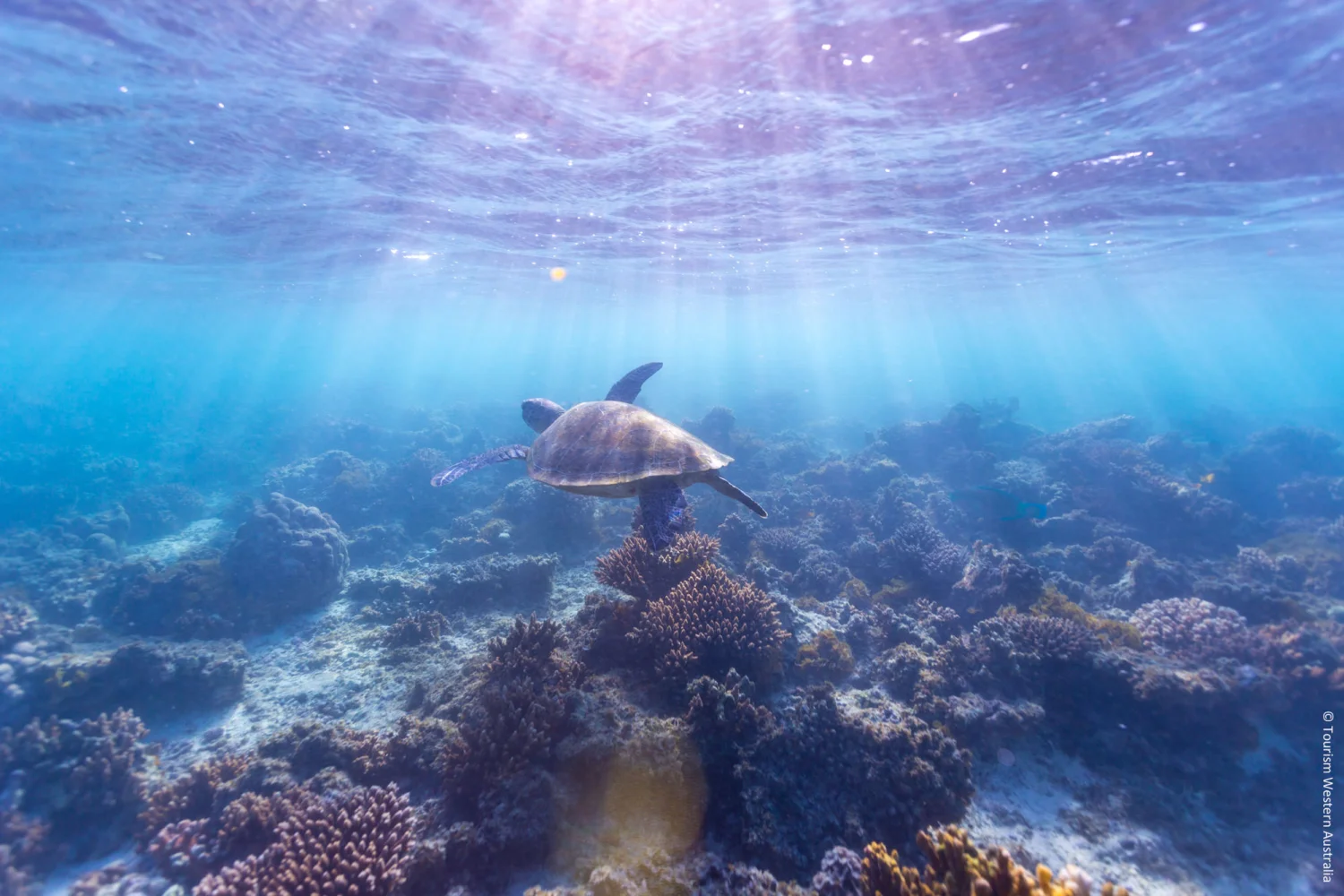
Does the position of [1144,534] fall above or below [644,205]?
below

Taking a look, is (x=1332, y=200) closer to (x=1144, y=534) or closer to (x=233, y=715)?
(x=1144, y=534)

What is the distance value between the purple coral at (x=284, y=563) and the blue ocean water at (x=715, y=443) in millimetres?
161

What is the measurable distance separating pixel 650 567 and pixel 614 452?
2.12 m

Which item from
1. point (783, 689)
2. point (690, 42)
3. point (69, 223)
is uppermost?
point (690, 42)

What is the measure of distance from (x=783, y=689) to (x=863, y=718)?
45.8 inches

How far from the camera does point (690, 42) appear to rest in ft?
30.9

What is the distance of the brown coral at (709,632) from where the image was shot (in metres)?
6.36

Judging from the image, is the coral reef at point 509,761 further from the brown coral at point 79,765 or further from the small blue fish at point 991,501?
the small blue fish at point 991,501

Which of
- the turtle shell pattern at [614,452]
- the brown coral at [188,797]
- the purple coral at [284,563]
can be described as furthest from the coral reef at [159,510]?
the turtle shell pattern at [614,452]

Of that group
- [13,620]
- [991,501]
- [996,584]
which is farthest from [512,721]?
[991,501]

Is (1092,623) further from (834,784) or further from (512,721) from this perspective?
(512,721)

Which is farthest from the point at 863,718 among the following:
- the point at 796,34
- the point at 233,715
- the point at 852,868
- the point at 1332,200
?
the point at 1332,200

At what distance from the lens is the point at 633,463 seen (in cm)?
675

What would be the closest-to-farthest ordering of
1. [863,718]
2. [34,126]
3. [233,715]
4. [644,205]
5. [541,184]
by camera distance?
[863,718] → [233,715] → [34,126] → [541,184] → [644,205]
